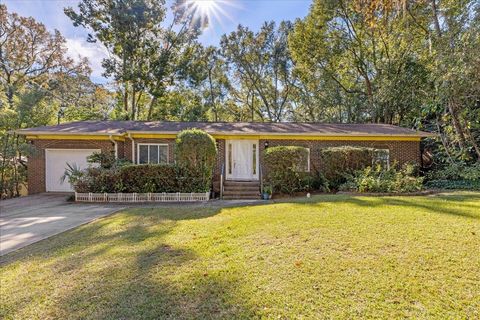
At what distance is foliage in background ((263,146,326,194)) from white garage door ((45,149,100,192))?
871 centimetres

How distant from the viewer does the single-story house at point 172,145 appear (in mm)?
12461

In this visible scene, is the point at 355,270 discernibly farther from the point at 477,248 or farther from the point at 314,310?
the point at 477,248

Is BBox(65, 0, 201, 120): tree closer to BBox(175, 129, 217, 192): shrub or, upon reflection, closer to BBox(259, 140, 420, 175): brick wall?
BBox(175, 129, 217, 192): shrub

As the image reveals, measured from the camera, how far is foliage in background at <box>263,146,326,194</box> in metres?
10.5

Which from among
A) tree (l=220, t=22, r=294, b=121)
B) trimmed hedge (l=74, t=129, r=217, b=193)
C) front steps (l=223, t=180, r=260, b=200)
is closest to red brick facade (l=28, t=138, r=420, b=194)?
front steps (l=223, t=180, r=260, b=200)

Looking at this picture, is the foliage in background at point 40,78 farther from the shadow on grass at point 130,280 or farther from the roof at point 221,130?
the shadow on grass at point 130,280

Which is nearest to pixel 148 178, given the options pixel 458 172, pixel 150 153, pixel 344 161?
pixel 150 153

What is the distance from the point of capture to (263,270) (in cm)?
329

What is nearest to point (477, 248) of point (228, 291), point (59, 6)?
point (228, 291)

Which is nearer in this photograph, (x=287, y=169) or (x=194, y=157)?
(x=194, y=157)

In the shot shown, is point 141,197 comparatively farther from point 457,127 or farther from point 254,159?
point 457,127

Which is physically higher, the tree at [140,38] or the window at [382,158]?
the tree at [140,38]

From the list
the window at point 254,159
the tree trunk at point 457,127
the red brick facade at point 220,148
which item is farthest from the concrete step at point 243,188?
the tree trunk at point 457,127

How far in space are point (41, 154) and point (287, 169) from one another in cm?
1178
